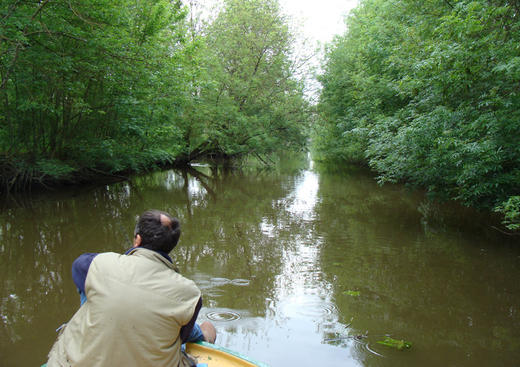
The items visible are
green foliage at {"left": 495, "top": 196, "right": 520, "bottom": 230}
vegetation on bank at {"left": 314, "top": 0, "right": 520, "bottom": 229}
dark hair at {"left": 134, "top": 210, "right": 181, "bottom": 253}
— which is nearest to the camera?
dark hair at {"left": 134, "top": 210, "right": 181, "bottom": 253}

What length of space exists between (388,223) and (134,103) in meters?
8.93

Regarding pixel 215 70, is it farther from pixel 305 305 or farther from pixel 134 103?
pixel 305 305

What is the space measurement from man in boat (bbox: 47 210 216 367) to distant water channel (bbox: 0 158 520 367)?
5.92 feet

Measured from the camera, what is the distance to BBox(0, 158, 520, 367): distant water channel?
11.7 ft

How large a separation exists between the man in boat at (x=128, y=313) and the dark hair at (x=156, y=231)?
88mm

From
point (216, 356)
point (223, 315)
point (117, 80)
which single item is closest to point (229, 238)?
point (223, 315)

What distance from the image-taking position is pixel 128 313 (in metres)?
1.71

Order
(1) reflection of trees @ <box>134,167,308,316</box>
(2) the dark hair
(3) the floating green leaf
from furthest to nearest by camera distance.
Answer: (1) reflection of trees @ <box>134,167,308,316</box> → (3) the floating green leaf → (2) the dark hair

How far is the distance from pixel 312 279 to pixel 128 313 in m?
3.99

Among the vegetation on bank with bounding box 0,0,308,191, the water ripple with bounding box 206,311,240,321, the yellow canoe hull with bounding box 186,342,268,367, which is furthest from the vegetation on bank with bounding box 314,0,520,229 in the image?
the vegetation on bank with bounding box 0,0,308,191

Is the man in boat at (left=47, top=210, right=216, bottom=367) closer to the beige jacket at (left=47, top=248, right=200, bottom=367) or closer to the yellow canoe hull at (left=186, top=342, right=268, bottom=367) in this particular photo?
the beige jacket at (left=47, top=248, right=200, bottom=367)

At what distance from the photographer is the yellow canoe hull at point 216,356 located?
2.24 metres

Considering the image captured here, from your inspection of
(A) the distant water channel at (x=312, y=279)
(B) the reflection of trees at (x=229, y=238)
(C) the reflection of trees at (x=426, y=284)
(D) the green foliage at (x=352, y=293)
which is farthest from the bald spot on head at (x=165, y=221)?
(D) the green foliage at (x=352, y=293)

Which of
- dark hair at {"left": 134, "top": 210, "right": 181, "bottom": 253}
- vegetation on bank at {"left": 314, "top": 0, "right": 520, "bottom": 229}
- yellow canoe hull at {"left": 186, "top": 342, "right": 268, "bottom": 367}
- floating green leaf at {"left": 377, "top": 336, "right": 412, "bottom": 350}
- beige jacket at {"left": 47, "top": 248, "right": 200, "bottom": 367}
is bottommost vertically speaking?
floating green leaf at {"left": 377, "top": 336, "right": 412, "bottom": 350}
